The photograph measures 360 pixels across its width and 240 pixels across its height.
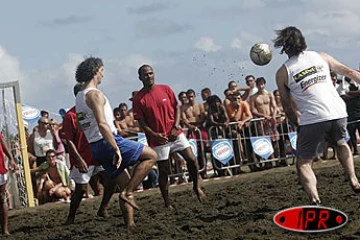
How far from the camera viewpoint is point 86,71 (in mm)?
9922

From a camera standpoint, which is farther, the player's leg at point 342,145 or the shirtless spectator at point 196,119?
the shirtless spectator at point 196,119

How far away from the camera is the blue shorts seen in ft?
32.1

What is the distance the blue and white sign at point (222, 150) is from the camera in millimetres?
18938

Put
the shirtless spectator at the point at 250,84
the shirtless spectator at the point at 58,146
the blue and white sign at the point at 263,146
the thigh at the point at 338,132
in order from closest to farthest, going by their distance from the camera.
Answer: the thigh at the point at 338,132 < the shirtless spectator at the point at 58,146 < the blue and white sign at the point at 263,146 < the shirtless spectator at the point at 250,84

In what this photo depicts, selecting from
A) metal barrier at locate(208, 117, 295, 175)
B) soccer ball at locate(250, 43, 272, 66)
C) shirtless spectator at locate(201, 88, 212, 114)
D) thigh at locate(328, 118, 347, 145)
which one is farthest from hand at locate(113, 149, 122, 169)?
shirtless spectator at locate(201, 88, 212, 114)

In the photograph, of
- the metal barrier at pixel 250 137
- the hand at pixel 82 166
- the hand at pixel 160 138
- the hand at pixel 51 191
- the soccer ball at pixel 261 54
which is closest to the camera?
the hand at pixel 82 166

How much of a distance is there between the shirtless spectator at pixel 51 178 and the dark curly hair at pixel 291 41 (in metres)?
8.39

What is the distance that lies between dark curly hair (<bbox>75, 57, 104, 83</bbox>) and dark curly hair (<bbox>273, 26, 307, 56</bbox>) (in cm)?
199

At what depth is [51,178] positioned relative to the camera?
1752 cm

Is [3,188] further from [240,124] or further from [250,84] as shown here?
[250,84]

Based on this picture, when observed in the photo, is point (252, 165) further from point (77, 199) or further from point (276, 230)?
point (276, 230)

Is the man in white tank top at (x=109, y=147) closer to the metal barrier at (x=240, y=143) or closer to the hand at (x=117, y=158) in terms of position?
the hand at (x=117, y=158)

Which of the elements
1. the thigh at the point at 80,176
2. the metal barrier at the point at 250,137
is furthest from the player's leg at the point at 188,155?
the metal barrier at the point at 250,137

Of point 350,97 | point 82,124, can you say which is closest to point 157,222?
point 82,124
